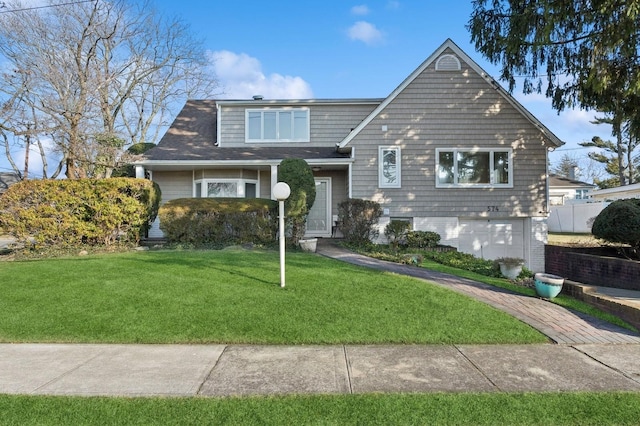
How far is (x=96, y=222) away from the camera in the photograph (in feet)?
37.3

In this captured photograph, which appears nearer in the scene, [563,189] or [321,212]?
[321,212]

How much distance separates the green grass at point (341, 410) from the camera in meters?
3.17

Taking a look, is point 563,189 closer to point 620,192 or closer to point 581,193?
point 581,193

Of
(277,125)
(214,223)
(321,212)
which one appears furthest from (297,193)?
(277,125)

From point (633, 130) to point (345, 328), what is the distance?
10.3 metres

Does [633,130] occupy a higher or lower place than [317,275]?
higher

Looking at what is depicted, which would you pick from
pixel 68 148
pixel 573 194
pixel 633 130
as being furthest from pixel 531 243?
pixel 573 194

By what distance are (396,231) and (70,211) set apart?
32.1ft

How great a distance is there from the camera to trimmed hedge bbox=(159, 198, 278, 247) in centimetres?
1216

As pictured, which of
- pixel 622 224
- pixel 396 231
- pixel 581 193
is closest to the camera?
pixel 622 224

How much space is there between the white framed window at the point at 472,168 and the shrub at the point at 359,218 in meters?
3.08

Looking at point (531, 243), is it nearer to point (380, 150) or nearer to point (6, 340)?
point (380, 150)

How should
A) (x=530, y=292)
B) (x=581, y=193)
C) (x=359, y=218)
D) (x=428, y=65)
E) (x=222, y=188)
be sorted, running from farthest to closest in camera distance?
(x=581, y=193)
(x=222, y=188)
(x=428, y=65)
(x=359, y=218)
(x=530, y=292)

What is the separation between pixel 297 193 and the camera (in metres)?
12.3
